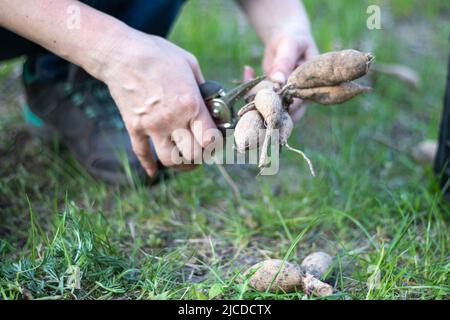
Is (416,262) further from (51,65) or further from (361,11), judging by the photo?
(361,11)

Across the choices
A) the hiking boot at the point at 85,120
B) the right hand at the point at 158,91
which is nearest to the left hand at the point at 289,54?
the right hand at the point at 158,91

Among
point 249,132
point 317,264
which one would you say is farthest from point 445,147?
point 249,132

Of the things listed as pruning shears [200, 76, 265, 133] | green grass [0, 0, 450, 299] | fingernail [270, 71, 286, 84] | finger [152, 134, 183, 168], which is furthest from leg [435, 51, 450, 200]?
finger [152, 134, 183, 168]

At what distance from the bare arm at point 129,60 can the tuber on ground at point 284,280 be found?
→ 0.93ft

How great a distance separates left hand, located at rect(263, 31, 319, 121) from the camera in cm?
140

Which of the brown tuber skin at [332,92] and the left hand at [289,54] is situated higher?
the left hand at [289,54]

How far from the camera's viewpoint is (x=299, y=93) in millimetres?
1255

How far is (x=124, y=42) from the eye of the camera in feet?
3.85

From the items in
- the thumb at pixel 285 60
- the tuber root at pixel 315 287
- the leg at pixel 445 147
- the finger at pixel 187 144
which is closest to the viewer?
the tuber root at pixel 315 287

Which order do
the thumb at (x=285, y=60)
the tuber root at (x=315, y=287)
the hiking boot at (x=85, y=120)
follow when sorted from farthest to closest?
the hiking boot at (x=85, y=120), the thumb at (x=285, y=60), the tuber root at (x=315, y=287)

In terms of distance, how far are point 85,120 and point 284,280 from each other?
89 cm

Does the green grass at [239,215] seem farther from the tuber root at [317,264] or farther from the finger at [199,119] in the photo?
the finger at [199,119]

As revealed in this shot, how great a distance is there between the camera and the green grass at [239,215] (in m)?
1.17
